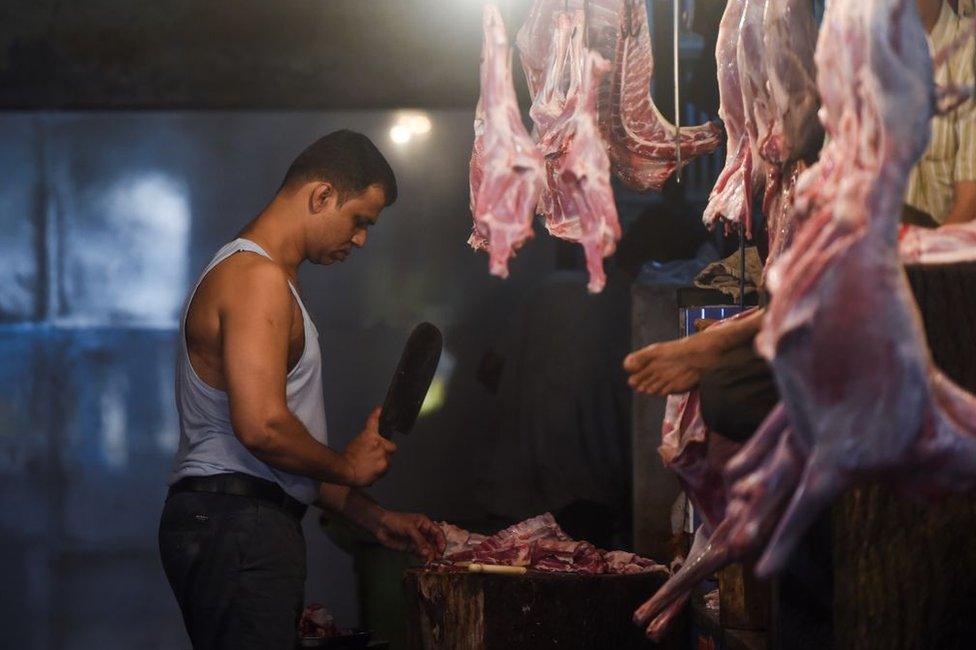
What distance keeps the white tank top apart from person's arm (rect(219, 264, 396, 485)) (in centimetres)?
10

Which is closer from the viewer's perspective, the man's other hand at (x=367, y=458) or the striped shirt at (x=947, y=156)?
the striped shirt at (x=947, y=156)

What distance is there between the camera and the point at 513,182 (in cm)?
276

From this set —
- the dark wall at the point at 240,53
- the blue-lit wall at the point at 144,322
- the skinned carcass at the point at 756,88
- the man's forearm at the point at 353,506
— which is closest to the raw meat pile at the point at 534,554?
the man's forearm at the point at 353,506

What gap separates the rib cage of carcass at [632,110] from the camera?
375cm

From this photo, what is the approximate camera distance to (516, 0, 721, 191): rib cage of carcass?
12.3 ft

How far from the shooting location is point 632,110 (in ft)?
12.5

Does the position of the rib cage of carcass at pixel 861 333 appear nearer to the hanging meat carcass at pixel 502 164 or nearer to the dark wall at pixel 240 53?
the hanging meat carcass at pixel 502 164

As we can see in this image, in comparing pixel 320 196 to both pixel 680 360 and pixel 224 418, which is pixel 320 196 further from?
pixel 680 360

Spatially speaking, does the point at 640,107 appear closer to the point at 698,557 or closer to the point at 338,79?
the point at 698,557

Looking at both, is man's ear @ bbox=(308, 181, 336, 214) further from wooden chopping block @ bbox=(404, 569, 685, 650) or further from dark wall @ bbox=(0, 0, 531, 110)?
dark wall @ bbox=(0, 0, 531, 110)

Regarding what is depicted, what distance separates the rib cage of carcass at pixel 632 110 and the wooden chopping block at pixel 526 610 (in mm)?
1310

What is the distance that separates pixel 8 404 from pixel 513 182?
4978mm

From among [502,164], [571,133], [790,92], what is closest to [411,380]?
[571,133]

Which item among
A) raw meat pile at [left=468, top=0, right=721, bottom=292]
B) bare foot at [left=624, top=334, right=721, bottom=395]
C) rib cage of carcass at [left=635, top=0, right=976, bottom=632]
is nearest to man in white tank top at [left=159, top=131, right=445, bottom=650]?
raw meat pile at [left=468, top=0, right=721, bottom=292]
